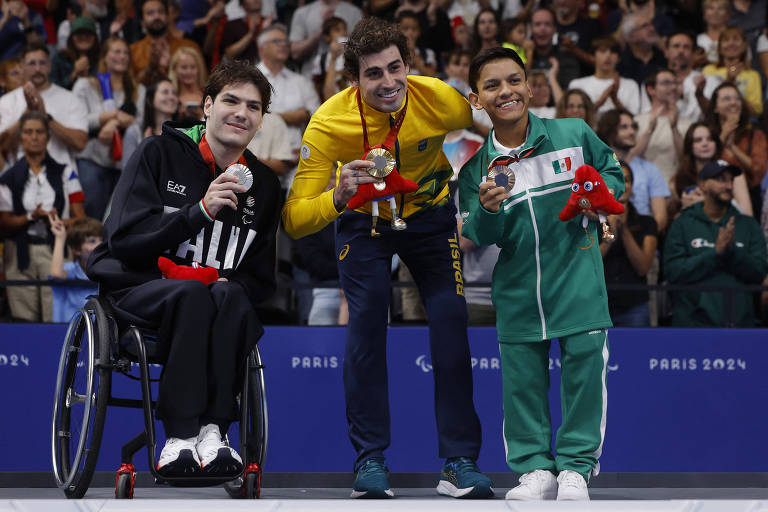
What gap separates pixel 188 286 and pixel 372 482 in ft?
3.17

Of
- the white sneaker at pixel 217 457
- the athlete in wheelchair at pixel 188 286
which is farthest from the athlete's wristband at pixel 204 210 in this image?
the white sneaker at pixel 217 457

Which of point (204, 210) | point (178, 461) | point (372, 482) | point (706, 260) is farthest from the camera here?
point (706, 260)

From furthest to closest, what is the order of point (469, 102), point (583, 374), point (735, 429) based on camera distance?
point (735, 429) → point (469, 102) → point (583, 374)

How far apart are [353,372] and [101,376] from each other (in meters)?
0.96

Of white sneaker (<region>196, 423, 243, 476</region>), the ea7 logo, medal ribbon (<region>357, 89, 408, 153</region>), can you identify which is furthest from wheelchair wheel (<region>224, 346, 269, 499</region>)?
medal ribbon (<region>357, 89, 408, 153</region>)

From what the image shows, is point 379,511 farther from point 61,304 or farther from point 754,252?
point 754,252

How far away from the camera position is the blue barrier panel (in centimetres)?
517

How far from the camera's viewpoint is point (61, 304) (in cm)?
558

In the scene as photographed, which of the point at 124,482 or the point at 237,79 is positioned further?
the point at 237,79

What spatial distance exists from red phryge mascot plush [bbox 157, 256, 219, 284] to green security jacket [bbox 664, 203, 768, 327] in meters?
3.10

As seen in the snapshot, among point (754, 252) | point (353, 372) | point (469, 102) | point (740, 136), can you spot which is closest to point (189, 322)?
point (353, 372)

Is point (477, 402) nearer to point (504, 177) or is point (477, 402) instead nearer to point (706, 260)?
point (706, 260)

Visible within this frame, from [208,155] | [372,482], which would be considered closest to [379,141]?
[208,155]

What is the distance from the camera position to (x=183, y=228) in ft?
11.1
